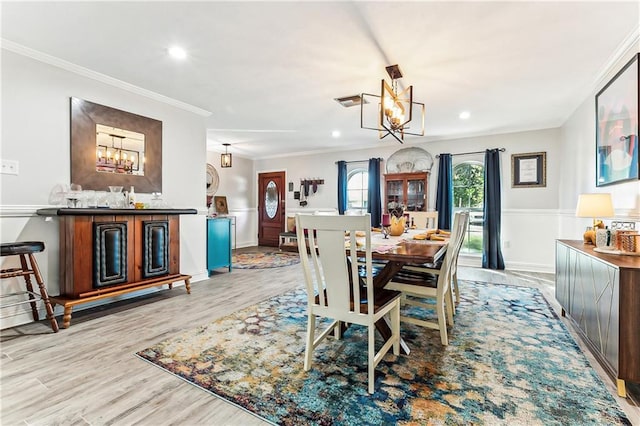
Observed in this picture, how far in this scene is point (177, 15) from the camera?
208 cm

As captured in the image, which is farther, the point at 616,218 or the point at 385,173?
the point at 385,173

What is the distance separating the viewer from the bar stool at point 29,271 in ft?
7.55

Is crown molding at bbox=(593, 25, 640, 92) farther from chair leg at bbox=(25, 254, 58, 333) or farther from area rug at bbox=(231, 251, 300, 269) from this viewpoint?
chair leg at bbox=(25, 254, 58, 333)

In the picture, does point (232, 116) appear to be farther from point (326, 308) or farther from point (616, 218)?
point (616, 218)

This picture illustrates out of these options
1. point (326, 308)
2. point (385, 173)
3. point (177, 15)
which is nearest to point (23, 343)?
point (326, 308)

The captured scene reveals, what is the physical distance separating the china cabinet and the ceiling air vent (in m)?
2.38

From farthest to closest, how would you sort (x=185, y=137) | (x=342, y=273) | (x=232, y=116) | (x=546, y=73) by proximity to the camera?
(x=232, y=116), (x=185, y=137), (x=546, y=73), (x=342, y=273)

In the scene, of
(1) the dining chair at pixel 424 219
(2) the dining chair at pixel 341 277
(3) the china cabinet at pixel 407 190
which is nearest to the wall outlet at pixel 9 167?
(2) the dining chair at pixel 341 277

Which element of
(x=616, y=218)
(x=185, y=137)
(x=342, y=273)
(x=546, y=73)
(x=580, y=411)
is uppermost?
(x=546, y=73)

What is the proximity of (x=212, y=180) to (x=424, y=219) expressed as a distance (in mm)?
4818

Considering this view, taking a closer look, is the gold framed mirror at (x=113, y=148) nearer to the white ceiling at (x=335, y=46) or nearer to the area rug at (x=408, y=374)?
the white ceiling at (x=335, y=46)

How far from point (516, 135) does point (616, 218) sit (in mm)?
2786

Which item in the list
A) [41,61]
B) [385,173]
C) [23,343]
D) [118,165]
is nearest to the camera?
[23,343]

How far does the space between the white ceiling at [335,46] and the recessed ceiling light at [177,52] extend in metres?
0.06
